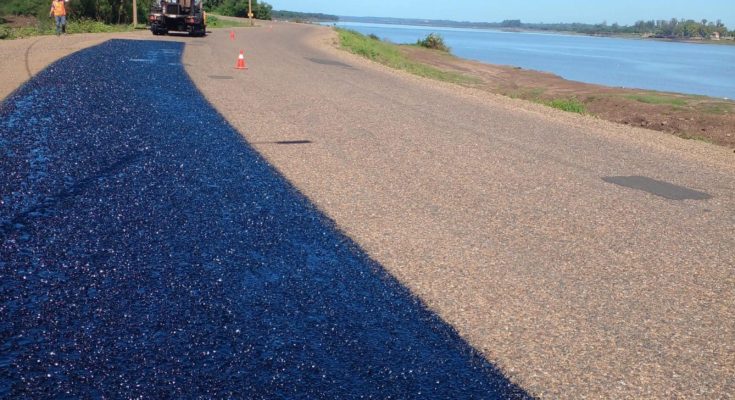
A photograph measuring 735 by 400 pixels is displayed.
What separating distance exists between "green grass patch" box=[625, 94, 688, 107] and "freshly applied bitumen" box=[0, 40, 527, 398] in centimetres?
2152

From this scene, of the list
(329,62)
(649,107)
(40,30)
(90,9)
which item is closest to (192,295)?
(649,107)

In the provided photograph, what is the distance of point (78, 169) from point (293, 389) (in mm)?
5012

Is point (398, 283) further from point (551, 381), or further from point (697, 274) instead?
point (697, 274)

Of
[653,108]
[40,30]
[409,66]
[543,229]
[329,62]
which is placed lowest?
[543,229]

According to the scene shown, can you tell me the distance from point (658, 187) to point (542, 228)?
306 cm

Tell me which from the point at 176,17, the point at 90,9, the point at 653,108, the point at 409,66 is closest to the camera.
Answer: the point at 653,108

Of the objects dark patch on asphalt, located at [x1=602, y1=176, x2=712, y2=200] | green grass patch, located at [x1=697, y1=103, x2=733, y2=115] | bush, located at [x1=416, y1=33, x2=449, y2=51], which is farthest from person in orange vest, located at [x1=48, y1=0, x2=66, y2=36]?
bush, located at [x1=416, y1=33, x2=449, y2=51]

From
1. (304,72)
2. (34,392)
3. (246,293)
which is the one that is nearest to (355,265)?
(246,293)

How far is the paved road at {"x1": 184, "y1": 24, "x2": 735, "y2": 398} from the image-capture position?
4230mm

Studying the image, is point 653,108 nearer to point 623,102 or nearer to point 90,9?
point 623,102

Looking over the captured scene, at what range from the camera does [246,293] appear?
4664 mm

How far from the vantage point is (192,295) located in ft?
14.9

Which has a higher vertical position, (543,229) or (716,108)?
(716,108)

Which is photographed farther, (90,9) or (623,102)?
(90,9)
